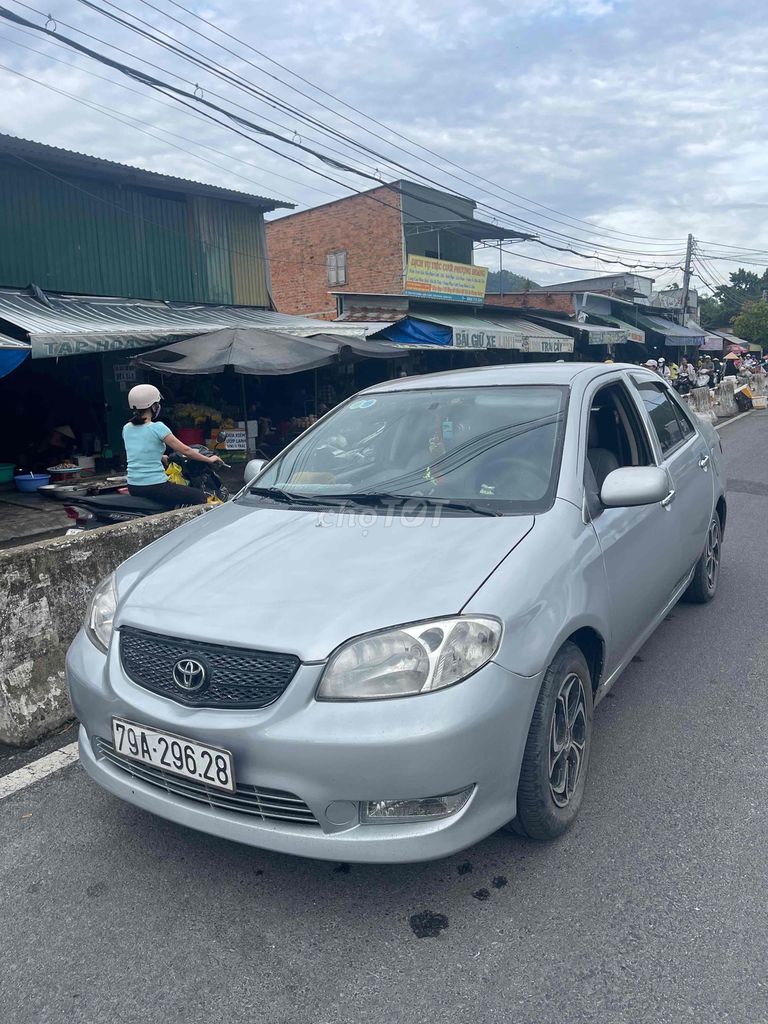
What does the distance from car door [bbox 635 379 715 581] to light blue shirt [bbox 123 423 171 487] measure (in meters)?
3.54

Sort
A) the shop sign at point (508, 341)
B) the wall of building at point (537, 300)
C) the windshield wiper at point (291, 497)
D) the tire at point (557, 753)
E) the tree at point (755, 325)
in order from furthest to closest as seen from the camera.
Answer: the tree at point (755, 325) → the wall of building at point (537, 300) → the shop sign at point (508, 341) → the windshield wiper at point (291, 497) → the tire at point (557, 753)

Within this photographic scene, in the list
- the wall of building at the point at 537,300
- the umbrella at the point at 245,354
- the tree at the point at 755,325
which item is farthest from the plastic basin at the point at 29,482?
the tree at the point at 755,325

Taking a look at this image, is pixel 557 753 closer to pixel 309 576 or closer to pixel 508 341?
pixel 309 576

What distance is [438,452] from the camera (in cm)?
347

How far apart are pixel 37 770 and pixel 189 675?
1495 mm

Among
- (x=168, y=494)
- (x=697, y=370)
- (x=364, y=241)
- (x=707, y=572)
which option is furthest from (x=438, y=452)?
(x=697, y=370)

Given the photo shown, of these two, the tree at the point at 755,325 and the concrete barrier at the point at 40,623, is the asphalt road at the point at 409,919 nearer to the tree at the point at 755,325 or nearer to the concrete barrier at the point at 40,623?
the concrete barrier at the point at 40,623

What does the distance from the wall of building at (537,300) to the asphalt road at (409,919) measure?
28.9 m

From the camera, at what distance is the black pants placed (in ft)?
19.5

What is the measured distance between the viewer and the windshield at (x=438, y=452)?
3.18m

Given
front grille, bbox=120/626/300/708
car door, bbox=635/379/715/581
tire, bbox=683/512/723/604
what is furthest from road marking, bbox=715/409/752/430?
front grille, bbox=120/626/300/708

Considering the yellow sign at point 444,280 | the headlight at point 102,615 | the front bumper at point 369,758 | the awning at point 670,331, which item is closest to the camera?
the front bumper at point 369,758

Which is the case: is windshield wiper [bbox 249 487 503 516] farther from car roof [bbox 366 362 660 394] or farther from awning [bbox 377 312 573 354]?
awning [bbox 377 312 573 354]

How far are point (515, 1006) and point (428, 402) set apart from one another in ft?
8.45
